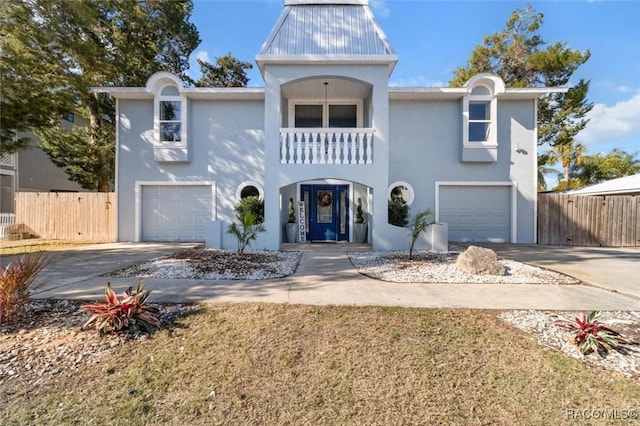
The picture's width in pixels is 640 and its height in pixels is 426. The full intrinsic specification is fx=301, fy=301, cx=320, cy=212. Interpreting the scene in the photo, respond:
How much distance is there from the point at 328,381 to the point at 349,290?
255 centimetres

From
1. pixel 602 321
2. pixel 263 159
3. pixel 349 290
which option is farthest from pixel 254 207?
pixel 602 321

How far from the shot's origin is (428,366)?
2.98 m

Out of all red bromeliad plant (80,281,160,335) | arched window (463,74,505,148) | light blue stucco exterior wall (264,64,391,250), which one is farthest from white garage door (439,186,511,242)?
red bromeliad plant (80,281,160,335)

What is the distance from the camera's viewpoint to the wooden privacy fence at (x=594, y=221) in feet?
37.8

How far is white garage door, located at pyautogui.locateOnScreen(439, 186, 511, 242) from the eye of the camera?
11695mm

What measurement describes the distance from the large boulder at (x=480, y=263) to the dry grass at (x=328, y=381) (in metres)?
2.84

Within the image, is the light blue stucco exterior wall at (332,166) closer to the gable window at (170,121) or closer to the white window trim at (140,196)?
the white window trim at (140,196)

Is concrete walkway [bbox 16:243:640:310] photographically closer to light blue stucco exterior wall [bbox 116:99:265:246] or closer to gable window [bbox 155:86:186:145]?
light blue stucco exterior wall [bbox 116:99:265:246]

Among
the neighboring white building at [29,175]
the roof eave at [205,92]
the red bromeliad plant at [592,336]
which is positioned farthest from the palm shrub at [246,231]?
the neighboring white building at [29,175]

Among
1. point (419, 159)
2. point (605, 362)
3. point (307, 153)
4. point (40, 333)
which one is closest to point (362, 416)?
point (605, 362)

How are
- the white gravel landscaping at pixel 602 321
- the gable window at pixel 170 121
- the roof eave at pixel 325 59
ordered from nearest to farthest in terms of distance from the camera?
the white gravel landscaping at pixel 602 321
the roof eave at pixel 325 59
the gable window at pixel 170 121

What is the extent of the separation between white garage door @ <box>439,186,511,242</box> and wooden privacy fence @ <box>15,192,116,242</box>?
43.7ft

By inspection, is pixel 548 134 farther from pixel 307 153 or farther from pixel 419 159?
pixel 307 153

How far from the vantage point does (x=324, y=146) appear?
373 inches
